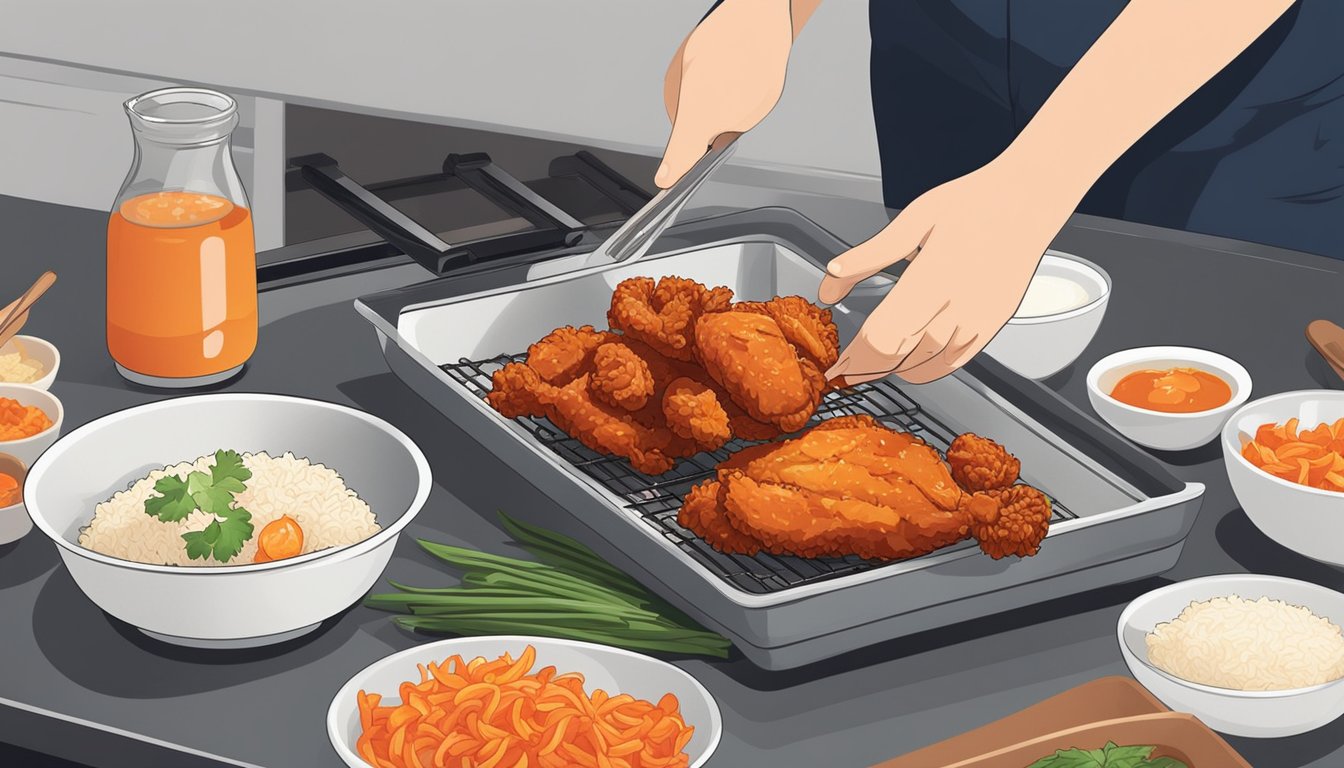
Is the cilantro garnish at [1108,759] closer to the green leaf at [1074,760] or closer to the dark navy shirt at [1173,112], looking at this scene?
the green leaf at [1074,760]

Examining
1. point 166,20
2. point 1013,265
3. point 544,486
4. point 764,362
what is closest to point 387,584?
point 544,486

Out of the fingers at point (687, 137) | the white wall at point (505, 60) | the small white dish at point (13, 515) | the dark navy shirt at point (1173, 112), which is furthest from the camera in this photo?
the white wall at point (505, 60)

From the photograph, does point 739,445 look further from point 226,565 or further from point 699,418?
point 226,565

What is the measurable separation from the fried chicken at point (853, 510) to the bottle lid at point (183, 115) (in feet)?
2.41

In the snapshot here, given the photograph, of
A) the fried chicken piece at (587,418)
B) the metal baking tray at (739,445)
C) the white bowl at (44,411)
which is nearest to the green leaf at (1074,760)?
the metal baking tray at (739,445)

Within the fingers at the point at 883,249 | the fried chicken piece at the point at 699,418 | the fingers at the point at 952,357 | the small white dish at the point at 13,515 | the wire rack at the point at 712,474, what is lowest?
the small white dish at the point at 13,515

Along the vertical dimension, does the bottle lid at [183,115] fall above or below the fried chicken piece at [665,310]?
above

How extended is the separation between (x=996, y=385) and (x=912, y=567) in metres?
0.44

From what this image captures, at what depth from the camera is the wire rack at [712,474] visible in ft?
5.72

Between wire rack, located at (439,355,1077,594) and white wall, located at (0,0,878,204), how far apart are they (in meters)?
4.23

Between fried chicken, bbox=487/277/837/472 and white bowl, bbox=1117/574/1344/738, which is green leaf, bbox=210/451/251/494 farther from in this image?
white bowl, bbox=1117/574/1344/738

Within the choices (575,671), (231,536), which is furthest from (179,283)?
(575,671)

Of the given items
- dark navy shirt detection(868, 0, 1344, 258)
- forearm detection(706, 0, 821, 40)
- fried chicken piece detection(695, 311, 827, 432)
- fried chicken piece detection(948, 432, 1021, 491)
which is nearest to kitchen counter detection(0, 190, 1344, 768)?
fried chicken piece detection(948, 432, 1021, 491)

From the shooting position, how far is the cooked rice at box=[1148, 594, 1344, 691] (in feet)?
5.25
